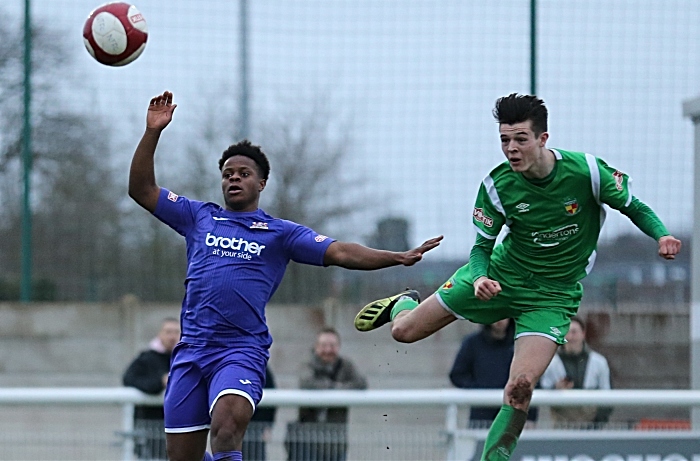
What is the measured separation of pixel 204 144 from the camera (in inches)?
449

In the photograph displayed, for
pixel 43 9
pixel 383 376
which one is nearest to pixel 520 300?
pixel 383 376

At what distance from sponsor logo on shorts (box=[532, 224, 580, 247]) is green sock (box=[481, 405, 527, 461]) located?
3.34 ft

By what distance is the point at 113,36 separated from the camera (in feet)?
23.6

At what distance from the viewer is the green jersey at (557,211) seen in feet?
22.1

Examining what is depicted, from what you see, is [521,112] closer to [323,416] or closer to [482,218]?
[482,218]

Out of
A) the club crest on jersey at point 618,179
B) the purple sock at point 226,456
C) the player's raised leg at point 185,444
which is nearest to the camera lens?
the purple sock at point 226,456

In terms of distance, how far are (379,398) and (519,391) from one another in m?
2.75

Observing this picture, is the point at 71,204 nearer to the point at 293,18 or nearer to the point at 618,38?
the point at 293,18

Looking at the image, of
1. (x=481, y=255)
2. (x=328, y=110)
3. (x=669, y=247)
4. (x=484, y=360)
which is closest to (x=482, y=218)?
(x=481, y=255)

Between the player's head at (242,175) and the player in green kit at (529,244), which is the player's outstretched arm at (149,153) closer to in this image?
the player's head at (242,175)

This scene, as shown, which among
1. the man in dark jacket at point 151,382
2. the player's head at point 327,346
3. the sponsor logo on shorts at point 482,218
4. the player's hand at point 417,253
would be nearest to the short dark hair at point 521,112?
the sponsor logo on shorts at point 482,218

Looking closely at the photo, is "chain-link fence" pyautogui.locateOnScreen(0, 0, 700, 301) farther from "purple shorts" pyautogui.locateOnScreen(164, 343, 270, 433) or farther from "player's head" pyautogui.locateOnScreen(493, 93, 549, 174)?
"purple shorts" pyautogui.locateOnScreen(164, 343, 270, 433)

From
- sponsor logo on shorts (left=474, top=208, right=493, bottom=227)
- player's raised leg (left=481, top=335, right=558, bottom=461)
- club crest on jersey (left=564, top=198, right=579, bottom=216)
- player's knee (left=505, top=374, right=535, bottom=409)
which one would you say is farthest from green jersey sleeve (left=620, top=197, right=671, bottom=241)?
player's knee (left=505, top=374, right=535, bottom=409)

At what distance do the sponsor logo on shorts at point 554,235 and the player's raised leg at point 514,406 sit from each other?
0.66 meters
